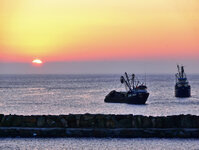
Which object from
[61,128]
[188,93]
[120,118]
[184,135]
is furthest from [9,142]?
[188,93]

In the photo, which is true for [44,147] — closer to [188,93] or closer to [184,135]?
[184,135]

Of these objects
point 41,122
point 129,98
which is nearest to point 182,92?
point 129,98

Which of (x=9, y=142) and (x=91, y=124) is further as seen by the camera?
(x=91, y=124)

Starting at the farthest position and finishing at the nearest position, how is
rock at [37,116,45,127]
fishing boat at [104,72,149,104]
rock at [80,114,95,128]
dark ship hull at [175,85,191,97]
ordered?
1. dark ship hull at [175,85,191,97]
2. fishing boat at [104,72,149,104]
3. rock at [37,116,45,127]
4. rock at [80,114,95,128]

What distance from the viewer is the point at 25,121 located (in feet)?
145

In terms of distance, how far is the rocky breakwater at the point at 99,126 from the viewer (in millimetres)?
42188

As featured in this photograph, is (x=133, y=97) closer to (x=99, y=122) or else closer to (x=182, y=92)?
(x=182, y=92)

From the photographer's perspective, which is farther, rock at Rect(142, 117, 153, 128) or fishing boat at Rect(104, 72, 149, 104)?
fishing boat at Rect(104, 72, 149, 104)

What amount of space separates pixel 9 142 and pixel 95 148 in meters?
7.14

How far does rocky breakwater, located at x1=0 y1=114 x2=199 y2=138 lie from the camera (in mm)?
42188

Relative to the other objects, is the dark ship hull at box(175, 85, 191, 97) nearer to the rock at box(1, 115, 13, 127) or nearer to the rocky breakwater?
the rocky breakwater

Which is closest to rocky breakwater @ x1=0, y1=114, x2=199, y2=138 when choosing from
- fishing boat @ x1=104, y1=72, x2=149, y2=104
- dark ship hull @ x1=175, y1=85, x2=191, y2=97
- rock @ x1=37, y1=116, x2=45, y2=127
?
rock @ x1=37, y1=116, x2=45, y2=127

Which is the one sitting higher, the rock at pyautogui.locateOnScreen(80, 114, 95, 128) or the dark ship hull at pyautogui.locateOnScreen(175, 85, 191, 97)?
the dark ship hull at pyautogui.locateOnScreen(175, 85, 191, 97)

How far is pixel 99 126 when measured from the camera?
43.5 meters
